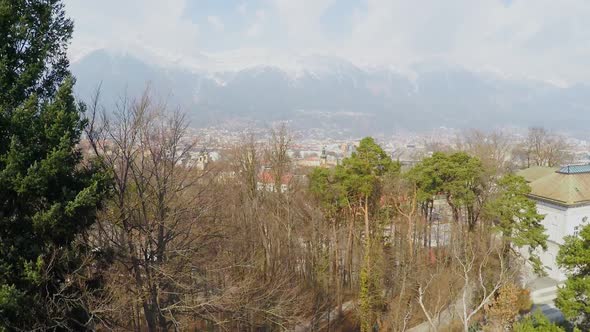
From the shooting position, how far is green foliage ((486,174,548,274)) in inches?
594

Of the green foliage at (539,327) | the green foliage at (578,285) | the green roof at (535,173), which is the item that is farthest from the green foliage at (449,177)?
the green roof at (535,173)

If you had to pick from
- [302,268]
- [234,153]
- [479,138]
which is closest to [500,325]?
[302,268]

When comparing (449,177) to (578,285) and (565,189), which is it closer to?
(565,189)

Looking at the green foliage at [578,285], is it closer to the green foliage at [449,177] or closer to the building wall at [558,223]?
the green foliage at [449,177]

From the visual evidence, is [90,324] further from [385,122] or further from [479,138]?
[385,122]

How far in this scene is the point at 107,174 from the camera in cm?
713

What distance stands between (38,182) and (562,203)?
798 inches

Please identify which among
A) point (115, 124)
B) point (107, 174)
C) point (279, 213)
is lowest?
point (279, 213)

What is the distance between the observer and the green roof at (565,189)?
18.6 m

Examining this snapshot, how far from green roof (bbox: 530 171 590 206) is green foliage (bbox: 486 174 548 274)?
448 cm

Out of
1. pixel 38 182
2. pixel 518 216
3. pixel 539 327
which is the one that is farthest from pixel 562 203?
pixel 38 182

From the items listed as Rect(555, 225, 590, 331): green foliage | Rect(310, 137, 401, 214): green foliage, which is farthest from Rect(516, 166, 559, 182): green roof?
Rect(555, 225, 590, 331): green foliage

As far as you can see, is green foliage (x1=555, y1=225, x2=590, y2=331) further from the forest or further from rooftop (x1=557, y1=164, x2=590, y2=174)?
rooftop (x1=557, y1=164, x2=590, y2=174)

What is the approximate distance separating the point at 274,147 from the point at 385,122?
136 meters
